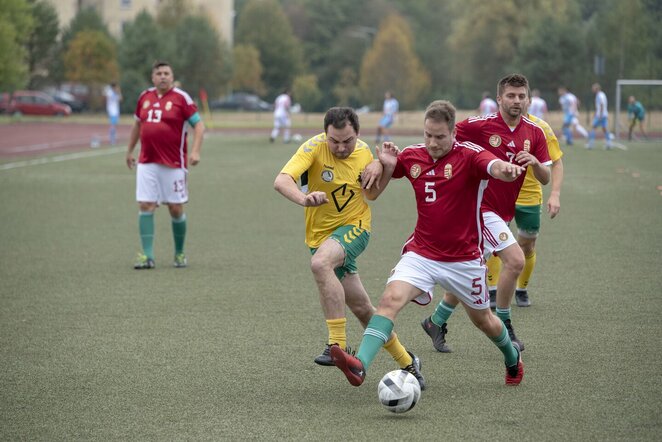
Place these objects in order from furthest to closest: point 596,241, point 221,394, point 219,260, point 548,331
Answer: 1. point 596,241
2. point 219,260
3. point 548,331
4. point 221,394

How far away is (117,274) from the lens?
11.4 m

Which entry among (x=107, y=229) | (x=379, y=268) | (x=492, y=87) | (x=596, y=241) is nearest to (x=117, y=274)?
(x=379, y=268)

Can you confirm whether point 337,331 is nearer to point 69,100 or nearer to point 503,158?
point 503,158

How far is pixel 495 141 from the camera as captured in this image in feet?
25.5

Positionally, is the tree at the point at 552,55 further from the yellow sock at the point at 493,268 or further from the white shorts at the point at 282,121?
the yellow sock at the point at 493,268

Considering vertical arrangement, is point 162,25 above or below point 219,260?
above

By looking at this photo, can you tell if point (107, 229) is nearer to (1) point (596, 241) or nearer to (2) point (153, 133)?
(2) point (153, 133)

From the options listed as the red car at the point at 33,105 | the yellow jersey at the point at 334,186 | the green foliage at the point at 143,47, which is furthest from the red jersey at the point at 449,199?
the green foliage at the point at 143,47

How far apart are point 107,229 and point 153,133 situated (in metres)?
4.09

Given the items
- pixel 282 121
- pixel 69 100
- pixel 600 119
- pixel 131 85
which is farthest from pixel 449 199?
pixel 69 100

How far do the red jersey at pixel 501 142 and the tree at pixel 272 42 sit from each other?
77.2 meters

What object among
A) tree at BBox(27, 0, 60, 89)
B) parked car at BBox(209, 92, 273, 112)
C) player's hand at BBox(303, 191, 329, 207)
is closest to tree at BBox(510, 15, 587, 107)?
parked car at BBox(209, 92, 273, 112)

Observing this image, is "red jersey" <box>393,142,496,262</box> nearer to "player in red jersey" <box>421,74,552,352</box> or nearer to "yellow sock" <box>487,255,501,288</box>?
"player in red jersey" <box>421,74,552,352</box>

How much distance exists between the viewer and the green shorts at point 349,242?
692 cm
